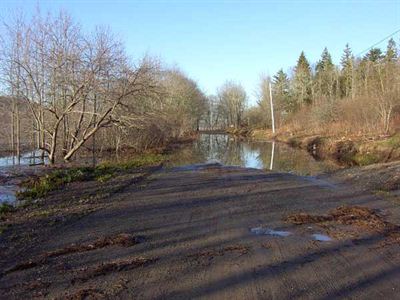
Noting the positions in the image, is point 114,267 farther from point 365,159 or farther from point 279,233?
point 365,159

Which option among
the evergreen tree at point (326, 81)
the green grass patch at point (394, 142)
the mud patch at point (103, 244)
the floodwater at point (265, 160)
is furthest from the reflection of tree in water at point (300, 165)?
the evergreen tree at point (326, 81)

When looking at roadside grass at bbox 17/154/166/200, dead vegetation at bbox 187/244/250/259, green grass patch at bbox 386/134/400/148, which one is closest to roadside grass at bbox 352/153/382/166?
green grass patch at bbox 386/134/400/148

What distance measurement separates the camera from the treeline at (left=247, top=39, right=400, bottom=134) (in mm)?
33562

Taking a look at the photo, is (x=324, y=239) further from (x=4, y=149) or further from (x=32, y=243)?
(x=4, y=149)

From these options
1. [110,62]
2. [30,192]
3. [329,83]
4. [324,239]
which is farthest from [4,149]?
[329,83]

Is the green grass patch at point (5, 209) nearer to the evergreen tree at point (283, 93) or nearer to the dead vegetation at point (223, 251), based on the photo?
the dead vegetation at point (223, 251)

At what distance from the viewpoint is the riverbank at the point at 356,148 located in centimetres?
2431

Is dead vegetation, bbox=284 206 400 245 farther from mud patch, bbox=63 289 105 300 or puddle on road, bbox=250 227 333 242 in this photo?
mud patch, bbox=63 289 105 300

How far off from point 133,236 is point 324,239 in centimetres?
349

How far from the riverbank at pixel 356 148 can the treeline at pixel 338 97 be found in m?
2.52

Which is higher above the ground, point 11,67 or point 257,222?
point 11,67

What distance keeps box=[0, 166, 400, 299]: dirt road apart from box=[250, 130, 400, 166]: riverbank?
45.4 feet

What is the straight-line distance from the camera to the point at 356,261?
623 cm

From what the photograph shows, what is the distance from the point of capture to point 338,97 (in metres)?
54.5
